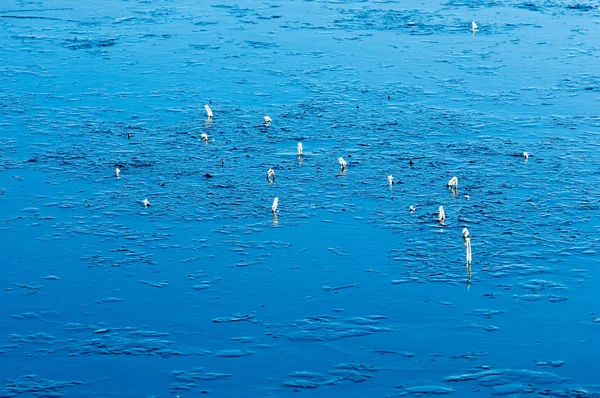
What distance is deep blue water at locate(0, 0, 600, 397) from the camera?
945 cm

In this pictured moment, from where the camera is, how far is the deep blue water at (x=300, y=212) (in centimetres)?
945

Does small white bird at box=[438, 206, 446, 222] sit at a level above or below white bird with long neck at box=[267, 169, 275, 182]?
below

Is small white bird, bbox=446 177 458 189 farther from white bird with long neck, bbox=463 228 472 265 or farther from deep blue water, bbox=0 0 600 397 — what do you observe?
white bird with long neck, bbox=463 228 472 265

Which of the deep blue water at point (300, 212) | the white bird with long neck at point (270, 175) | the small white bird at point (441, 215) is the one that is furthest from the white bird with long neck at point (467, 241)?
the white bird with long neck at point (270, 175)

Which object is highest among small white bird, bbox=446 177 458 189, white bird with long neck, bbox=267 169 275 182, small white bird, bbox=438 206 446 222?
white bird with long neck, bbox=267 169 275 182

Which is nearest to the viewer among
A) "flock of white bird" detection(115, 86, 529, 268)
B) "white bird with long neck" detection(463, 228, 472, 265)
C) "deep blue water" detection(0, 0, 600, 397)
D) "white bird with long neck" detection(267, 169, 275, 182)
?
"deep blue water" detection(0, 0, 600, 397)

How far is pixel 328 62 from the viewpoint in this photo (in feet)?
60.2

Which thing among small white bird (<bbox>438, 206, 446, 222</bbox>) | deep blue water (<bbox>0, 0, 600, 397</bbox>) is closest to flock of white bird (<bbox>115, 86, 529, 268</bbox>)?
small white bird (<bbox>438, 206, 446, 222</bbox>)

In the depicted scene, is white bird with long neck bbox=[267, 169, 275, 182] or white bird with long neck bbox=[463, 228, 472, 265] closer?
white bird with long neck bbox=[463, 228, 472, 265]

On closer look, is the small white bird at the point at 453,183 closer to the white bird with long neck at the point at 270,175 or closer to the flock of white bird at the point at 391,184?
the flock of white bird at the point at 391,184

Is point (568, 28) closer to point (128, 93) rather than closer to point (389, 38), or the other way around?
point (389, 38)

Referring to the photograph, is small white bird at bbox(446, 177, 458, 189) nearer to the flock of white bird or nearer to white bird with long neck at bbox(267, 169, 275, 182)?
the flock of white bird

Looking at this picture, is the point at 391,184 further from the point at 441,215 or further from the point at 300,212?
the point at 300,212

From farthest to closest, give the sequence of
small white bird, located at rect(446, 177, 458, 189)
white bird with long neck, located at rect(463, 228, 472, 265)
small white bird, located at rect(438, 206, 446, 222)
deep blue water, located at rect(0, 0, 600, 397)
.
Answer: small white bird, located at rect(446, 177, 458, 189) < small white bird, located at rect(438, 206, 446, 222) < white bird with long neck, located at rect(463, 228, 472, 265) < deep blue water, located at rect(0, 0, 600, 397)
